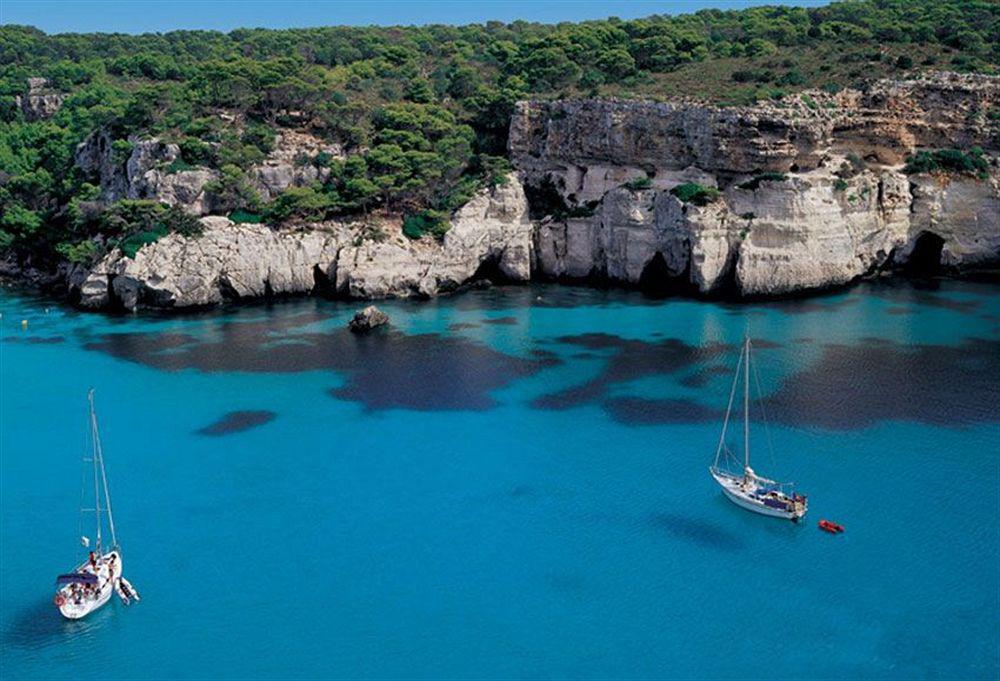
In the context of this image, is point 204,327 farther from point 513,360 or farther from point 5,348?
point 513,360

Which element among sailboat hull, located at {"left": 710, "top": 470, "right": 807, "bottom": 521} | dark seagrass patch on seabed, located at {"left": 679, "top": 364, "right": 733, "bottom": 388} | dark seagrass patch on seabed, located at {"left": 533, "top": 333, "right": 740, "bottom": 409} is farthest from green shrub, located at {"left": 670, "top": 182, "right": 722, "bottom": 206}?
sailboat hull, located at {"left": 710, "top": 470, "right": 807, "bottom": 521}

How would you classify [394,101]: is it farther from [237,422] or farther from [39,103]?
[237,422]

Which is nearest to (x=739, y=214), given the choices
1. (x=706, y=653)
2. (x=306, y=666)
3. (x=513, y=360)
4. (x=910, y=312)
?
(x=910, y=312)

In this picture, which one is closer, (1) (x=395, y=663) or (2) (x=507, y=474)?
(1) (x=395, y=663)

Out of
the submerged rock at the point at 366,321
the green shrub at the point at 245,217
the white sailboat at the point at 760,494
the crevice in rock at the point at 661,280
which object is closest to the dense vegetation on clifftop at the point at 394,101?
the green shrub at the point at 245,217

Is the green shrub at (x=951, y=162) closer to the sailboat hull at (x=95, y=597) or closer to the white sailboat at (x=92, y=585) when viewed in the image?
the white sailboat at (x=92, y=585)

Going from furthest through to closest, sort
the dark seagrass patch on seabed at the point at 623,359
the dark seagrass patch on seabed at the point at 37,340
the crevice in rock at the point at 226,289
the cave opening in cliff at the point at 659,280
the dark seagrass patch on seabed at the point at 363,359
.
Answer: the cave opening in cliff at the point at 659,280 < the crevice in rock at the point at 226,289 < the dark seagrass patch on seabed at the point at 37,340 < the dark seagrass patch on seabed at the point at 363,359 < the dark seagrass patch on seabed at the point at 623,359

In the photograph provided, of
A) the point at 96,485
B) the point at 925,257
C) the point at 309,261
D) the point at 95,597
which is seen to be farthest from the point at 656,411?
the point at 925,257
